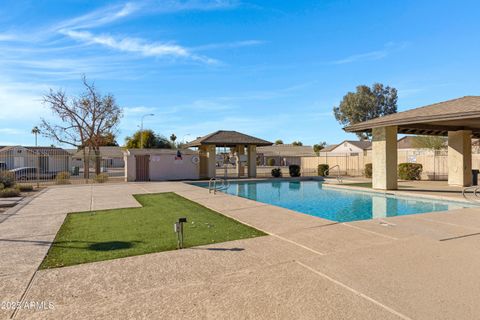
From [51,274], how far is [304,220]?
20.2 ft

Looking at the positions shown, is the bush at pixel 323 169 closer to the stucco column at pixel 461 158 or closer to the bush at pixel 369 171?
the bush at pixel 369 171

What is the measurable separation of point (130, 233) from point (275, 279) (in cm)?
416

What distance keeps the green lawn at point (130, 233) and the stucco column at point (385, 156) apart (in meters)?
10.4

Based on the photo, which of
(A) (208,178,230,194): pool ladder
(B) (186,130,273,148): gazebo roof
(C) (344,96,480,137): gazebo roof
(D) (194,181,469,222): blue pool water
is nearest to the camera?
(D) (194,181,469,222): blue pool water

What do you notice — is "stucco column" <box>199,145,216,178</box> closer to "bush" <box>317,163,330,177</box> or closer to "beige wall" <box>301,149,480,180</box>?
"bush" <box>317,163,330,177</box>

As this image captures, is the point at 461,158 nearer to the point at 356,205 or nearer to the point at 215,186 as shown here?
the point at 356,205

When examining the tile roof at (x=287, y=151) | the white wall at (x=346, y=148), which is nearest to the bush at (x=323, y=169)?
the white wall at (x=346, y=148)

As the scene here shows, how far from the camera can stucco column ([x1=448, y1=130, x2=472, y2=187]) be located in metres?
17.9

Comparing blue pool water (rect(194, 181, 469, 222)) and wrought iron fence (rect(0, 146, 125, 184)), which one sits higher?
wrought iron fence (rect(0, 146, 125, 184))

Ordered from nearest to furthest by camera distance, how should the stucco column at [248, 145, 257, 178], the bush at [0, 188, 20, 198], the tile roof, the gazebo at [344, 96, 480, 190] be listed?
the gazebo at [344, 96, 480, 190] < the bush at [0, 188, 20, 198] < the stucco column at [248, 145, 257, 178] < the tile roof

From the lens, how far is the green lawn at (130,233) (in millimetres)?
5772

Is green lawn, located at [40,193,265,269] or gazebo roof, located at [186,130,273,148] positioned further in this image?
gazebo roof, located at [186,130,273,148]

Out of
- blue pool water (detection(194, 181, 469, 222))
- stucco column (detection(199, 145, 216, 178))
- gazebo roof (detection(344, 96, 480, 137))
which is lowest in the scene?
blue pool water (detection(194, 181, 469, 222))

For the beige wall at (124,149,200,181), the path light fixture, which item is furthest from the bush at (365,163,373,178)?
the path light fixture
